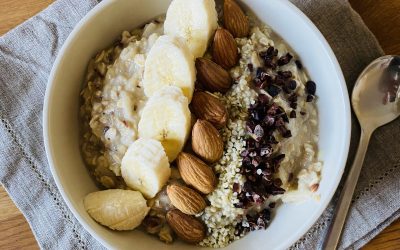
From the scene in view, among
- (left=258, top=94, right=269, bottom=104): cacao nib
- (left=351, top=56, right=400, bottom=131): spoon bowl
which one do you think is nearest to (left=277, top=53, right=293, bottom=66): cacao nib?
(left=258, top=94, right=269, bottom=104): cacao nib

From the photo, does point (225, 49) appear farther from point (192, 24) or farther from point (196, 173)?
point (196, 173)

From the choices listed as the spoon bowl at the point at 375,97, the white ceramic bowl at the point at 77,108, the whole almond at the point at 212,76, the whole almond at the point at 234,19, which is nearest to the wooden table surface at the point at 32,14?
the spoon bowl at the point at 375,97

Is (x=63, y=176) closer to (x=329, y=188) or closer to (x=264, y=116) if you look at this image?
(x=264, y=116)

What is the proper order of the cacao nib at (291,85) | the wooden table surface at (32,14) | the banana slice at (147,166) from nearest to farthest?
1. the banana slice at (147,166)
2. the cacao nib at (291,85)
3. the wooden table surface at (32,14)

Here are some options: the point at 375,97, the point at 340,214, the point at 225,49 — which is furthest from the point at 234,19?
the point at 340,214

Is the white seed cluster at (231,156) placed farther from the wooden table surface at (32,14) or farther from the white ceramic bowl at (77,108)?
the wooden table surface at (32,14)

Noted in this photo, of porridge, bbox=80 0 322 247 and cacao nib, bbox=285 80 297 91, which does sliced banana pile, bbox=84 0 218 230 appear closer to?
porridge, bbox=80 0 322 247
